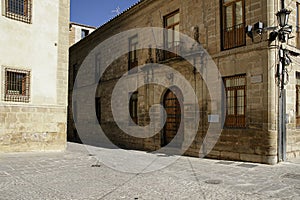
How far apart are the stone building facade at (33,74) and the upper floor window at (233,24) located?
6.07 metres

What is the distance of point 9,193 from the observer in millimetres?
5008

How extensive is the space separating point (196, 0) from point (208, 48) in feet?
6.33

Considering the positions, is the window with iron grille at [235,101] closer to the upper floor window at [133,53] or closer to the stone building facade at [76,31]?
the upper floor window at [133,53]

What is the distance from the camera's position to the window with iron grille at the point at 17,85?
396 inches

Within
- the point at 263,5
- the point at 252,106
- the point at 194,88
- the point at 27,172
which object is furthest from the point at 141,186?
the point at 263,5

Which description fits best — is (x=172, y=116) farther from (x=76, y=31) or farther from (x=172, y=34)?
(x=76, y=31)

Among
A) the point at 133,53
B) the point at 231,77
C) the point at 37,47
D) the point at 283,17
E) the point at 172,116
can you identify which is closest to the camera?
→ the point at 283,17

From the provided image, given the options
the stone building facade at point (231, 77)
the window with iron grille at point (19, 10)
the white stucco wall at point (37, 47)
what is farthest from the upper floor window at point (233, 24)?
the window with iron grille at point (19, 10)

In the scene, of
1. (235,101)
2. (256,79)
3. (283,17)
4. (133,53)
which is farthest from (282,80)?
(133,53)

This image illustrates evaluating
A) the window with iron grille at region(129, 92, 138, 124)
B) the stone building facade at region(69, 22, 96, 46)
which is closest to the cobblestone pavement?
the window with iron grille at region(129, 92, 138, 124)

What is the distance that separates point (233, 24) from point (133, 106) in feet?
21.2

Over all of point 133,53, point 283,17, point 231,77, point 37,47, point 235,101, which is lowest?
point 235,101

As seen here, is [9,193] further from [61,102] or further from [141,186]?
[61,102]

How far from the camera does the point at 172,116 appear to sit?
11.6 m
